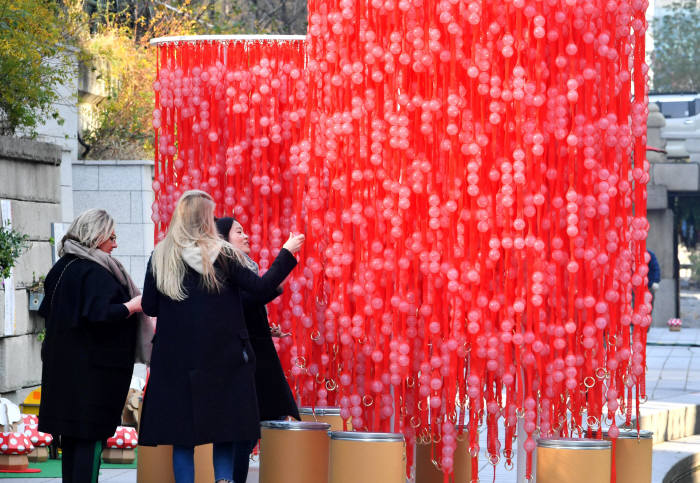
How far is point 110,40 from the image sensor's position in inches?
476

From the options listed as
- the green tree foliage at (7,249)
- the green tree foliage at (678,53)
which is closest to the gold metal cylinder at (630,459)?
the green tree foliage at (7,249)

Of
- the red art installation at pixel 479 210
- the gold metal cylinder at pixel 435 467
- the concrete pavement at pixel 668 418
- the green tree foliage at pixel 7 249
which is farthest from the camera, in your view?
the green tree foliage at pixel 7 249

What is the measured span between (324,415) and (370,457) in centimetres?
122

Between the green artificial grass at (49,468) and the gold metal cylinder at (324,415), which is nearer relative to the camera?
the gold metal cylinder at (324,415)

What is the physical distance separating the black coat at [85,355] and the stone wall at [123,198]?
598 centimetres

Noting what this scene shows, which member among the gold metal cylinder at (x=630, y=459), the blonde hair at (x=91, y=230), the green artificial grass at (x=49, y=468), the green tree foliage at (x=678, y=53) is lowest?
the green artificial grass at (x=49, y=468)

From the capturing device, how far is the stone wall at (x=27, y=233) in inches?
334

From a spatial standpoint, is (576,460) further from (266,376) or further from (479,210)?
(266,376)

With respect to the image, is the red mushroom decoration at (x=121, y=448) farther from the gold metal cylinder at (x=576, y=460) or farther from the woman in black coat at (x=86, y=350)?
the gold metal cylinder at (x=576, y=460)

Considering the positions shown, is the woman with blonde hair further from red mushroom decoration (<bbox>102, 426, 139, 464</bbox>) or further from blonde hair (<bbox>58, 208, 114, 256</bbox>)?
red mushroom decoration (<bbox>102, 426, 139, 464</bbox>)

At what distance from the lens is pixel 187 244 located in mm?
4973

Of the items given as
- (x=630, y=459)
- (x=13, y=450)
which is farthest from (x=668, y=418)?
(x=13, y=450)

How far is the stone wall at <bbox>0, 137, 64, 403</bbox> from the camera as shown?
8.48 metres

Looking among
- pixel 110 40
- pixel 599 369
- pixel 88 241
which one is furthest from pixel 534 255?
pixel 110 40
